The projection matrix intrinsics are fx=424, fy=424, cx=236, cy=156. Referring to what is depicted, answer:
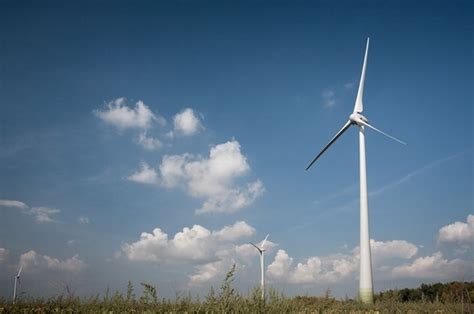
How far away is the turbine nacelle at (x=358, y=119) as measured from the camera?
45.3 metres

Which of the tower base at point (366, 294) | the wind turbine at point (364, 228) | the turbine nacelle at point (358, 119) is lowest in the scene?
the tower base at point (366, 294)

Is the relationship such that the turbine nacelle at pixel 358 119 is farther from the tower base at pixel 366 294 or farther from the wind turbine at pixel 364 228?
the tower base at pixel 366 294

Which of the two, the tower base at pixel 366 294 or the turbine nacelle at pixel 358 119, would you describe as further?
the turbine nacelle at pixel 358 119

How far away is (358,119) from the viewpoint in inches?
1797

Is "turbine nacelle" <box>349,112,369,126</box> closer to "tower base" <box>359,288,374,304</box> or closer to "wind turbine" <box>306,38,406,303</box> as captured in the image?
"wind turbine" <box>306,38,406,303</box>

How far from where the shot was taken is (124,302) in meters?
15.7

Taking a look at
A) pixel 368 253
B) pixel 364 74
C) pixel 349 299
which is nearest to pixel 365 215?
pixel 368 253

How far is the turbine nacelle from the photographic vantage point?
149 ft

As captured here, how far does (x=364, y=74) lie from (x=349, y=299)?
90.2 feet

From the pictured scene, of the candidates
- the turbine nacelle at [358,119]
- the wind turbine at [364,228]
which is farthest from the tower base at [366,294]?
the turbine nacelle at [358,119]

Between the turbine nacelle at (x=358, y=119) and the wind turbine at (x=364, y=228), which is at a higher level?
the turbine nacelle at (x=358, y=119)

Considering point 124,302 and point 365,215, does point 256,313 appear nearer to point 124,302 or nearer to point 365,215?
point 124,302

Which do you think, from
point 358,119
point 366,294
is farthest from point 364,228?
point 358,119

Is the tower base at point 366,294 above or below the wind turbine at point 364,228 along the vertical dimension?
below
